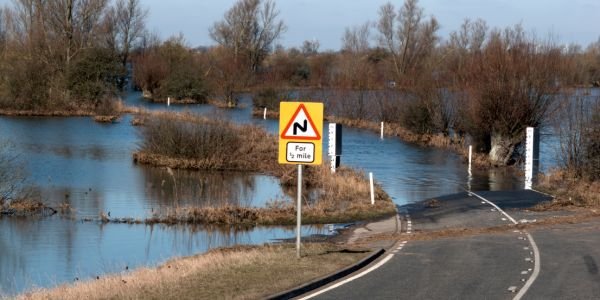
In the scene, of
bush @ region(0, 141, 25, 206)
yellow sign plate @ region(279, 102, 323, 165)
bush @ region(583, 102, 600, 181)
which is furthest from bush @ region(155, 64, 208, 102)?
yellow sign plate @ region(279, 102, 323, 165)

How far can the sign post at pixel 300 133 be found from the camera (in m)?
15.9

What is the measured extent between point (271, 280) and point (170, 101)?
83618 millimetres

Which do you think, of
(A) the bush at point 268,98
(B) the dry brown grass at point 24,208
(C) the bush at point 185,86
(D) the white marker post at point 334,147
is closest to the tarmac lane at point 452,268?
(D) the white marker post at point 334,147

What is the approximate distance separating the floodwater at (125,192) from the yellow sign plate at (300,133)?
17.8ft

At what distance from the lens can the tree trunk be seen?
4419 cm

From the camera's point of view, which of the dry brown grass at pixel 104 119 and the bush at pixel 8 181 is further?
the dry brown grass at pixel 104 119

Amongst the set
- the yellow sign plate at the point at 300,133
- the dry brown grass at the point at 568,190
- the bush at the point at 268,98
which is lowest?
the dry brown grass at the point at 568,190

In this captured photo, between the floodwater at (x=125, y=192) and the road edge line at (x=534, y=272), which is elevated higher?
the road edge line at (x=534, y=272)

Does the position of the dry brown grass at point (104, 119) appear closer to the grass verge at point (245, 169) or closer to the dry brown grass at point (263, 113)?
the dry brown grass at point (263, 113)

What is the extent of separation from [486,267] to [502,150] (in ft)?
96.4

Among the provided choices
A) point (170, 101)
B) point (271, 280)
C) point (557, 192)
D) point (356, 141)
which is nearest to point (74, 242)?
point (271, 280)

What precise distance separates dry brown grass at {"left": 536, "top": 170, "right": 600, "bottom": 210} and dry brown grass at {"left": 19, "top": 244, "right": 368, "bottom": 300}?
11.6 meters

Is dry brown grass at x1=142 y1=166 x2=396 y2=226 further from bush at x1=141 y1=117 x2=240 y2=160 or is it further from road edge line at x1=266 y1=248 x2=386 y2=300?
bush at x1=141 y1=117 x2=240 y2=160

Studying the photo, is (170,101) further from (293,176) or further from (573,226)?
(573,226)
